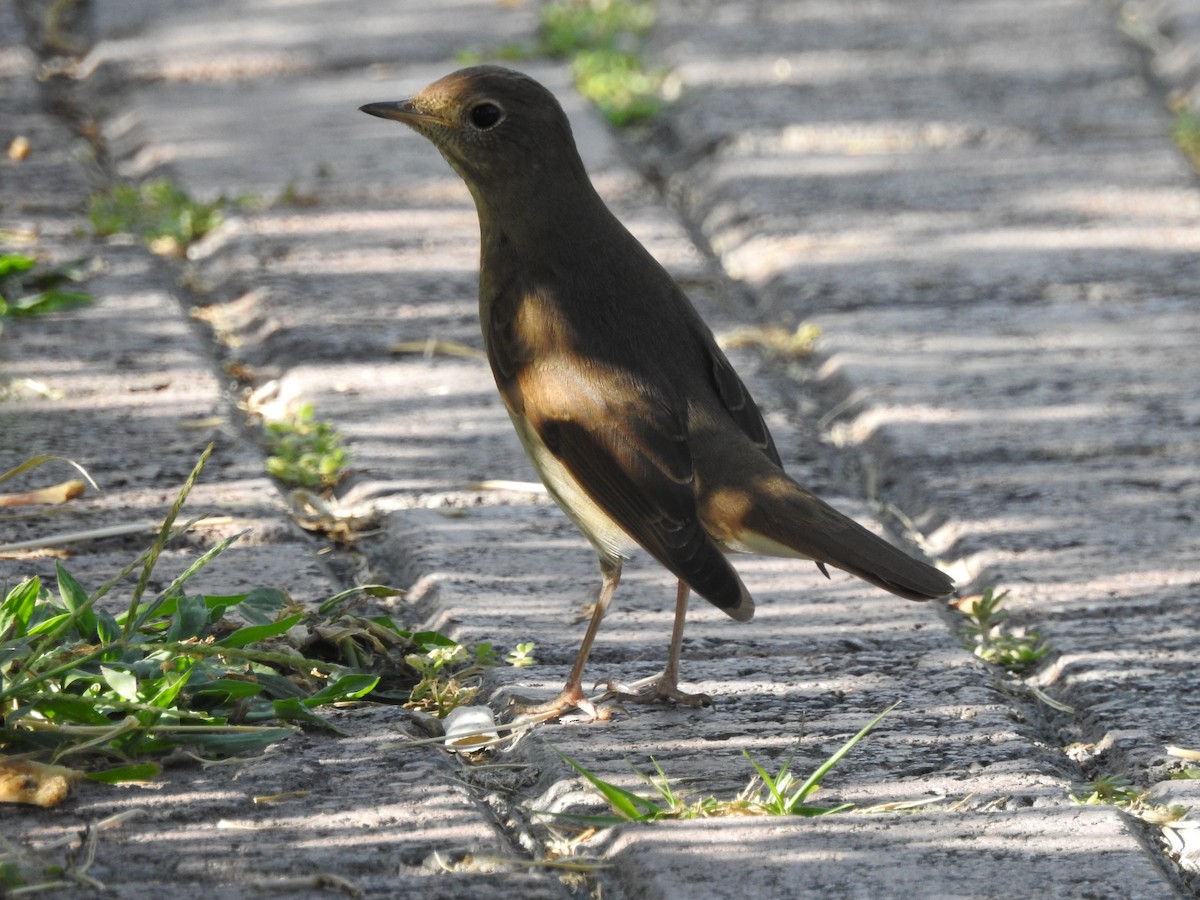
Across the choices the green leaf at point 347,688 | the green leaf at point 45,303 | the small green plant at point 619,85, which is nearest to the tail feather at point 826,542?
the green leaf at point 347,688

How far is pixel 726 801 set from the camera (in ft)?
10.2

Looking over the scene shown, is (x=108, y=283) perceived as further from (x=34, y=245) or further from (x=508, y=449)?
(x=508, y=449)

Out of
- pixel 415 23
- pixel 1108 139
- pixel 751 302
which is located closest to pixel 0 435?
pixel 751 302

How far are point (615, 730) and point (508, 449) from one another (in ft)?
4.21

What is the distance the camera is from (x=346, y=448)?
450 centimetres

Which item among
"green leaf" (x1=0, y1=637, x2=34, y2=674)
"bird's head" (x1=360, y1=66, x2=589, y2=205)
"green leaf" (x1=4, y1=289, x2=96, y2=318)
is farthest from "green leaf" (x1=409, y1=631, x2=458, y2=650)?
"green leaf" (x1=4, y1=289, x2=96, y2=318)

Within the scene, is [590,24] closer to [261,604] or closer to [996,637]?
[996,637]

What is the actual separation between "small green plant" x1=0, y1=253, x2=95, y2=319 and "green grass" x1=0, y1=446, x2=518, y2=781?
4.87 ft

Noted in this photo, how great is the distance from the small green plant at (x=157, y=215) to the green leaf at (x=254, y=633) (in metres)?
2.49

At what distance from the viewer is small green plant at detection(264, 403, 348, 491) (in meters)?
4.36

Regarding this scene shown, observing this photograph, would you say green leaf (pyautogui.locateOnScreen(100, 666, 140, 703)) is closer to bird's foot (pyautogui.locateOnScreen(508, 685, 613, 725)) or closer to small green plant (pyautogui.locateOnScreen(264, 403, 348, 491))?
bird's foot (pyautogui.locateOnScreen(508, 685, 613, 725))

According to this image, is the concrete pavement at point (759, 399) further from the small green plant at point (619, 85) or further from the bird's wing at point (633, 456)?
the bird's wing at point (633, 456)

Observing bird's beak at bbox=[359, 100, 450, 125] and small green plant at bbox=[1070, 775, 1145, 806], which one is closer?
small green plant at bbox=[1070, 775, 1145, 806]

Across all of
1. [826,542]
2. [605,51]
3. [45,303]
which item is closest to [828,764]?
[826,542]
